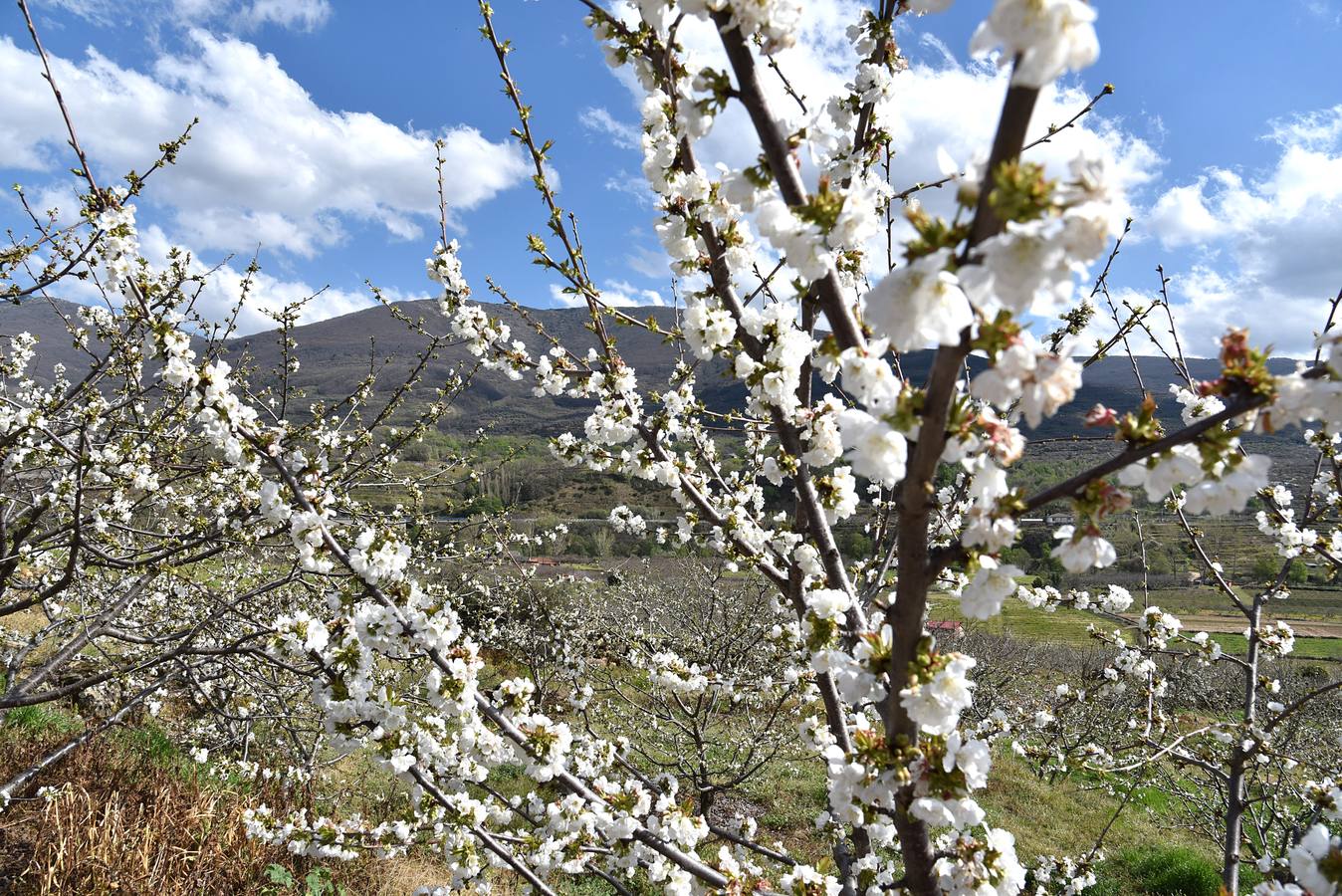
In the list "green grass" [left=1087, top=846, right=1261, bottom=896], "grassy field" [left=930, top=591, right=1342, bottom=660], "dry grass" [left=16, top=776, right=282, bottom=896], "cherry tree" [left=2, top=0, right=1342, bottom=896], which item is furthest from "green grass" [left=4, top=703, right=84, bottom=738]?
"grassy field" [left=930, top=591, right=1342, bottom=660]

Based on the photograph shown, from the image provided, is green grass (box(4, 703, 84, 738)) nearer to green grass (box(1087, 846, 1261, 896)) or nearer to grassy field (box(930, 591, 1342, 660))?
green grass (box(1087, 846, 1261, 896))

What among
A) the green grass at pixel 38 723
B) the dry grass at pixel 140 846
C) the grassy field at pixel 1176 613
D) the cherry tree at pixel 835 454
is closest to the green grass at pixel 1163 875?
the cherry tree at pixel 835 454

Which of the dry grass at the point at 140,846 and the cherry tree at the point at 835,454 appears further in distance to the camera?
the dry grass at the point at 140,846

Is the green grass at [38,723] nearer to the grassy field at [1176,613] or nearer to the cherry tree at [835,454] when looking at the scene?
the cherry tree at [835,454]

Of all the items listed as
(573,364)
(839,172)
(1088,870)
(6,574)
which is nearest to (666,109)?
(839,172)

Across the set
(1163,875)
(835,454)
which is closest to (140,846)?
(835,454)

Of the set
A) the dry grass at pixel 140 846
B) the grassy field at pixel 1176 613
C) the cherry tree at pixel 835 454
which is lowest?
the dry grass at pixel 140 846

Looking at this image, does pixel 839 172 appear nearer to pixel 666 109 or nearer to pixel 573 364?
pixel 666 109

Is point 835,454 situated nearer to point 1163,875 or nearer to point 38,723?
point 38,723

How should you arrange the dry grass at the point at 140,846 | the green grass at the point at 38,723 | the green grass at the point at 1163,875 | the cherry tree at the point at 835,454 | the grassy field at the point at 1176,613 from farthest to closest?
the grassy field at the point at 1176,613, the green grass at the point at 1163,875, the green grass at the point at 38,723, the dry grass at the point at 140,846, the cherry tree at the point at 835,454

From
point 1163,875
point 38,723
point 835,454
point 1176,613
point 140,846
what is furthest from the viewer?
point 1176,613

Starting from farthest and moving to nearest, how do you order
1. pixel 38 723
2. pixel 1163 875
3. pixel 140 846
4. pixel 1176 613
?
1. pixel 1176 613
2. pixel 1163 875
3. pixel 38 723
4. pixel 140 846

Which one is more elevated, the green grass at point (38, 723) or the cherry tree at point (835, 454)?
the cherry tree at point (835, 454)

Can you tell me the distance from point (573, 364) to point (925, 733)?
2647mm
